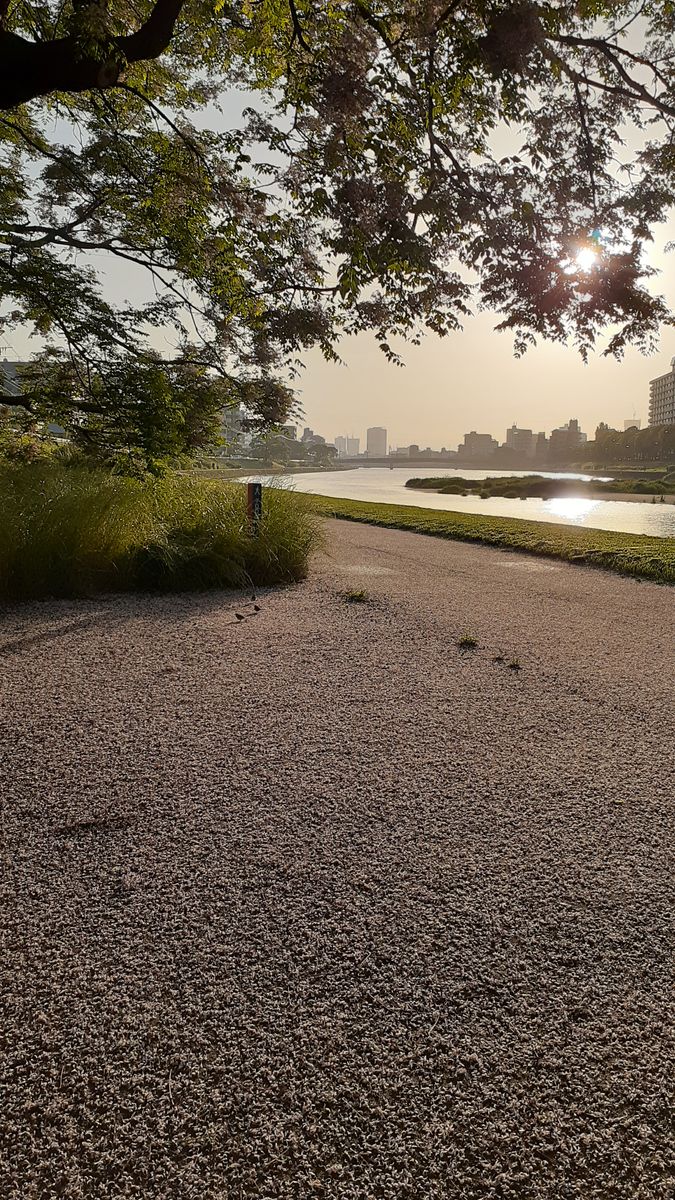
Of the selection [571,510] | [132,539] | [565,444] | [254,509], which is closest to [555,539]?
[254,509]

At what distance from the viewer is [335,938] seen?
1509mm

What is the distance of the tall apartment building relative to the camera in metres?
97.3

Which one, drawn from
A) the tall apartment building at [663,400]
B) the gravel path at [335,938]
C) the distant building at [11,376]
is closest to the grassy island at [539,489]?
the distant building at [11,376]

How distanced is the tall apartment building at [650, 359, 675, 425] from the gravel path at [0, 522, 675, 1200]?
109 metres

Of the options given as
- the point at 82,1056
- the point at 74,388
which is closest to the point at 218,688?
the point at 82,1056

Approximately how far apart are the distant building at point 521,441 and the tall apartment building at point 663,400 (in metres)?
21.7

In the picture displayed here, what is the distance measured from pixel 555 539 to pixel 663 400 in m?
112

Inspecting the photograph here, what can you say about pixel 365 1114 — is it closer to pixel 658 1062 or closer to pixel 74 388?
pixel 658 1062

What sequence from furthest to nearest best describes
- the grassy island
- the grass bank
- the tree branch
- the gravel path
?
the grassy island → the grass bank → the tree branch → the gravel path

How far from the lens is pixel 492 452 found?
290ft

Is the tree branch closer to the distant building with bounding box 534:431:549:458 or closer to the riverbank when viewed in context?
the riverbank

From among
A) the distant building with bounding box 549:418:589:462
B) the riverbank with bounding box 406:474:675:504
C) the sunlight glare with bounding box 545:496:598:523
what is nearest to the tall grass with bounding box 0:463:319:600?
the sunlight glare with bounding box 545:496:598:523

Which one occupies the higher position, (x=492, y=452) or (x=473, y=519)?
(x=492, y=452)

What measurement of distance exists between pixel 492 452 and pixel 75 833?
9271 centimetres
